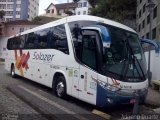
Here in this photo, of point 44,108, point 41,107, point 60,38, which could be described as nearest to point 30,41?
point 60,38

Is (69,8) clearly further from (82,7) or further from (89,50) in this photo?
(89,50)

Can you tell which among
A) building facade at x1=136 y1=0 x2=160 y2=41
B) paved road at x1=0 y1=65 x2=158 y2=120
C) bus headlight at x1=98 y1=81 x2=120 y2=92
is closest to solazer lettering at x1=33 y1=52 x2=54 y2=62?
paved road at x1=0 y1=65 x2=158 y2=120

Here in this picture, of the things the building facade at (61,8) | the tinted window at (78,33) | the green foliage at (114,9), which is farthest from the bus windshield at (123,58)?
the building facade at (61,8)

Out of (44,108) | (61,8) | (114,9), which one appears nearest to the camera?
(44,108)

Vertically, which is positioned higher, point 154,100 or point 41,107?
point 41,107

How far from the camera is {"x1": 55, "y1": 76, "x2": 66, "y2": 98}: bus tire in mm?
12836

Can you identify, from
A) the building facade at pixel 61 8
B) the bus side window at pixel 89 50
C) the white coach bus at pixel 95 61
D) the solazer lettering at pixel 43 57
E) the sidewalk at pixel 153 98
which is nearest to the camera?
the white coach bus at pixel 95 61

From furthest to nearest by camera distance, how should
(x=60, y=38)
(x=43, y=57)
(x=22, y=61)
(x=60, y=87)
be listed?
(x=22, y=61), (x=43, y=57), (x=60, y=38), (x=60, y=87)

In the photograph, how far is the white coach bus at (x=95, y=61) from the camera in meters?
10.5

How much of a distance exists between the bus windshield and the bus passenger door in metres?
0.46

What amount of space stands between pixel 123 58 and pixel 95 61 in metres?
0.94

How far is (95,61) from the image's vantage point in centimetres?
1081

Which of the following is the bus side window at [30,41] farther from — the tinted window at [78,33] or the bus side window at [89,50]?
the bus side window at [89,50]

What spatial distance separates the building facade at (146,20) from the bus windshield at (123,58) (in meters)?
→ 15.1
